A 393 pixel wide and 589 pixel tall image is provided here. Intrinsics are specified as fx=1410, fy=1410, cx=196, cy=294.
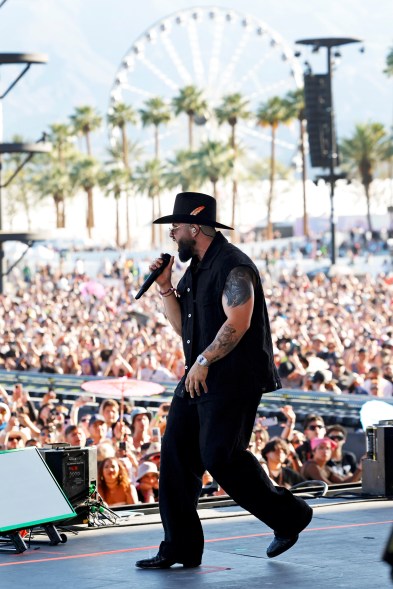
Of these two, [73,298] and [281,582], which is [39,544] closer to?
[281,582]

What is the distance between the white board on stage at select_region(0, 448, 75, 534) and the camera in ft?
20.4

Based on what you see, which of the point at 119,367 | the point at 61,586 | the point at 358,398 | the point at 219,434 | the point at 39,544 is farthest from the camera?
the point at 119,367

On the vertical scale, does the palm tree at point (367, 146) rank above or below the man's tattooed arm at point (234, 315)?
above

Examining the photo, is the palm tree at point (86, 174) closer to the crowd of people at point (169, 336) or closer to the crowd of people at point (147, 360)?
the crowd of people at point (147, 360)

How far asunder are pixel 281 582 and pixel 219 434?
66 cm

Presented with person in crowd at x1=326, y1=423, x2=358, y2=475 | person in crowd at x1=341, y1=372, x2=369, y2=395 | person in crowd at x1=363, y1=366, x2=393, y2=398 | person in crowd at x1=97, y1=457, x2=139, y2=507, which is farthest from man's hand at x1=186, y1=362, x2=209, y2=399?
person in crowd at x1=341, y1=372, x2=369, y2=395

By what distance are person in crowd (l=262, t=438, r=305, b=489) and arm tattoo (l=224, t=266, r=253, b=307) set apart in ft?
15.1

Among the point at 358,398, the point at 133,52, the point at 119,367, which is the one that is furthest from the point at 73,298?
the point at 133,52

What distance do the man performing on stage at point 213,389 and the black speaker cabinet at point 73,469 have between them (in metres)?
0.91

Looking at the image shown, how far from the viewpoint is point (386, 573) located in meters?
5.48

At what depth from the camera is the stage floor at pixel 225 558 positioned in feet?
17.9

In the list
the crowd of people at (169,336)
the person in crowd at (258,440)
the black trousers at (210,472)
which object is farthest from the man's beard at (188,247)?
the crowd of people at (169,336)

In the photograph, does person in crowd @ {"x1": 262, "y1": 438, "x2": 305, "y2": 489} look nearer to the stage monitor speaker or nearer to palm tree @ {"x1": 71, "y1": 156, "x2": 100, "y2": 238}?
the stage monitor speaker

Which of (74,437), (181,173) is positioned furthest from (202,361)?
(181,173)
